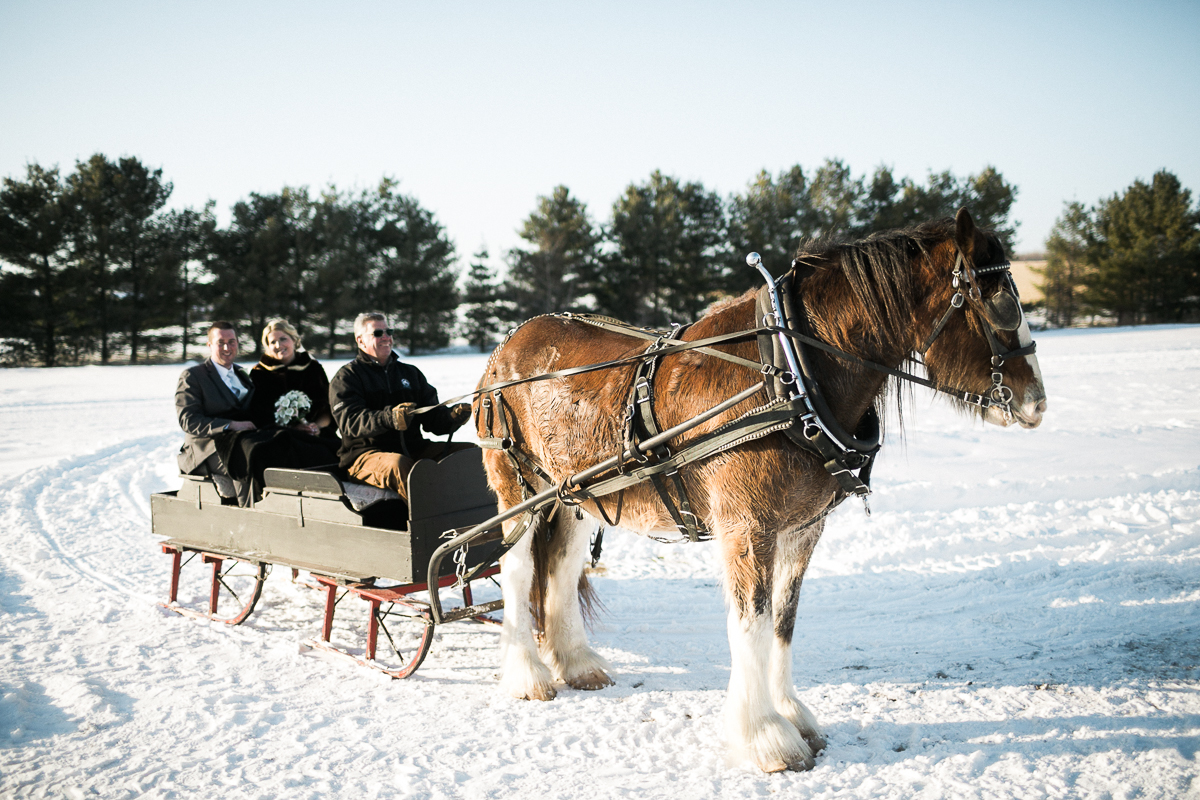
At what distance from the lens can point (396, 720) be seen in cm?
333

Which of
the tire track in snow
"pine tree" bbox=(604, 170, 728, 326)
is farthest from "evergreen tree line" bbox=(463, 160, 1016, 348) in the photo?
the tire track in snow

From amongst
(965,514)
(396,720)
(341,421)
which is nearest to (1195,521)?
(965,514)

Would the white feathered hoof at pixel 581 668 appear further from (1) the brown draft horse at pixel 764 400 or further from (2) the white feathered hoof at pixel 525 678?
(1) the brown draft horse at pixel 764 400

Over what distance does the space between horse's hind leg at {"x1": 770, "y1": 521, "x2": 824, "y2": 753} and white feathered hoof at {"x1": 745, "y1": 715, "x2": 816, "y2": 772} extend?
165 mm

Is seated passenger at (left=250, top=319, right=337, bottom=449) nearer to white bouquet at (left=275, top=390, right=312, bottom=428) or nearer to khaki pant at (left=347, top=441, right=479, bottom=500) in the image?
white bouquet at (left=275, top=390, right=312, bottom=428)

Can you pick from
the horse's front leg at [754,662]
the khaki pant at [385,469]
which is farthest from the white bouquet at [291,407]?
the horse's front leg at [754,662]

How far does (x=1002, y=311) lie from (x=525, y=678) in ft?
9.07

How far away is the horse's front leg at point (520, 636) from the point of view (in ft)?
11.9

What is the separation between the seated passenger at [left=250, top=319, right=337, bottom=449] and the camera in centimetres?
510

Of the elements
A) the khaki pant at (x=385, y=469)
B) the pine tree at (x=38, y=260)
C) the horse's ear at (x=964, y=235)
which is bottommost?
the khaki pant at (x=385, y=469)

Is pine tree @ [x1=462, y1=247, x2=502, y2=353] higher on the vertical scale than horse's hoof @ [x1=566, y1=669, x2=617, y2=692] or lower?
higher

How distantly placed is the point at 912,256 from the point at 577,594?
2.51 meters

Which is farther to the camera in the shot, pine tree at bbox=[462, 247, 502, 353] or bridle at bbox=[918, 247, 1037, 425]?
pine tree at bbox=[462, 247, 502, 353]

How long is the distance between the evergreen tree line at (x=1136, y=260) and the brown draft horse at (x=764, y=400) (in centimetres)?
Answer: 3859
